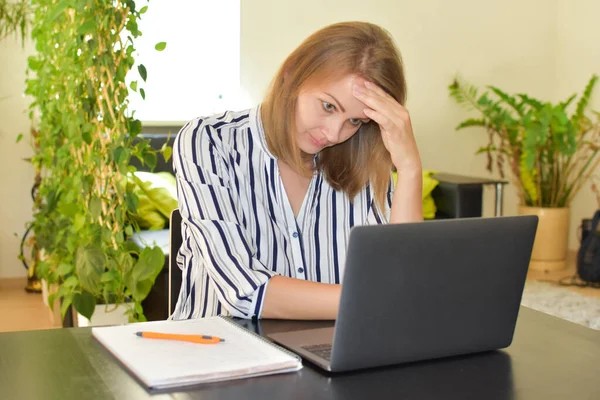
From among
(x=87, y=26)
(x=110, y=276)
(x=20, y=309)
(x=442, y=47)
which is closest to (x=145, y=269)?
(x=110, y=276)

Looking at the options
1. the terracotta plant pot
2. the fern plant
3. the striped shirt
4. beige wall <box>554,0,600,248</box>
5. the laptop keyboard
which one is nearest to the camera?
the laptop keyboard

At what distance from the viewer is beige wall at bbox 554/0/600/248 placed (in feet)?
19.0

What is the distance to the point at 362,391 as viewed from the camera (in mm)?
1052

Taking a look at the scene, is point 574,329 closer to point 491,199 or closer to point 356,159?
point 356,159

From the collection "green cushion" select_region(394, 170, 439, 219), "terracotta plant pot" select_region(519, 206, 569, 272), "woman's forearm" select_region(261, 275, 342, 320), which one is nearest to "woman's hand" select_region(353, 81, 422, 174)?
"woman's forearm" select_region(261, 275, 342, 320)

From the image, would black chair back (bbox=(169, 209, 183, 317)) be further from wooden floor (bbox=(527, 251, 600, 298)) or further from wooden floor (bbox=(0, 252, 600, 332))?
wooden floor (bbox=(527, 251, 600, 298))

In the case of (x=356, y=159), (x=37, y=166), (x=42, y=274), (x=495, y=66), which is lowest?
(x=42, y=274)

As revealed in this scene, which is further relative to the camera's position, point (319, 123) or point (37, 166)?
point (37, 166)

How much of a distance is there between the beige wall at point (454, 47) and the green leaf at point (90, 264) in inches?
114

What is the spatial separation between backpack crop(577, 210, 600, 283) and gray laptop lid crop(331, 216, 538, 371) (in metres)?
3.97

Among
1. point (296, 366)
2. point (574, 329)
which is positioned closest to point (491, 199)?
point (574, 329)

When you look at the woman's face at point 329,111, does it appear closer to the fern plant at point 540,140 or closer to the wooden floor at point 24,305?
the wooden floor at point 24,305

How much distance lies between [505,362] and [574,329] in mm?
264

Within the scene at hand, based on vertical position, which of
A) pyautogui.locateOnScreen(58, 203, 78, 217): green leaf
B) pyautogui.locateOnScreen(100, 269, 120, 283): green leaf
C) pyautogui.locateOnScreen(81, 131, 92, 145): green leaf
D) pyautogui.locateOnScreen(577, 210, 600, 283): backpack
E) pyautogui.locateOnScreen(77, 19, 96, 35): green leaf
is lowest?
pyautogui.locateOnScreen(577, 210, 600, 283): backpack
